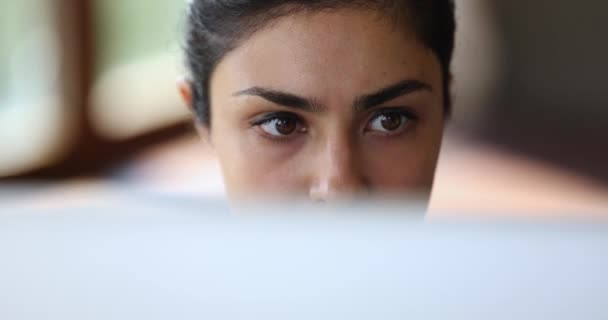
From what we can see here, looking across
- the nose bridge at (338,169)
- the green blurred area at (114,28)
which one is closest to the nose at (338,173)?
the nose bridge at (338,169)

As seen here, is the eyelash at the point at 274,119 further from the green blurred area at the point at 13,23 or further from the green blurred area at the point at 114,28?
the green blurred area at the point at 13,23

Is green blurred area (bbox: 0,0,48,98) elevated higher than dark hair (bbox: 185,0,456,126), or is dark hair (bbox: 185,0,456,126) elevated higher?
green blurred area (bbox: 0,0,48,98)

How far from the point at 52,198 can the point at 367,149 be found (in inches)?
7.9

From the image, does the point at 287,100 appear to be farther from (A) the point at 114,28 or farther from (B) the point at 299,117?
(A) the point at 114,28

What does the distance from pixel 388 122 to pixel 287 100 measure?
64 mm

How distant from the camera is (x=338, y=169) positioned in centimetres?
42

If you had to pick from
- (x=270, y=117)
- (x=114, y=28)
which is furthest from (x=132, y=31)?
(x=270, y=117)

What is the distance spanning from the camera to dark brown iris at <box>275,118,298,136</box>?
1.40ft

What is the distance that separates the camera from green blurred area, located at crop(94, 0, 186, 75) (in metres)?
0.46

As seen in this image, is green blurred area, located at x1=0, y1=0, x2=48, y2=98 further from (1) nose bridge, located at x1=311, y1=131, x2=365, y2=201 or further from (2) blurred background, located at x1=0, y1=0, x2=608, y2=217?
(1) nose bridge, located at x1=311, y1=131, x2=365, y2=201

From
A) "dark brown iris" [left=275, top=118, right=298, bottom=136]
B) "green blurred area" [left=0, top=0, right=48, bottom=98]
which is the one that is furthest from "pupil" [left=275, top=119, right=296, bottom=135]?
"green blurred area" [left=0, top=0, right=48, bottom=98]

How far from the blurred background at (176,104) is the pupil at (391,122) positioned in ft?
0.17

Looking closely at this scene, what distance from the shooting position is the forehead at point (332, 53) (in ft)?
1.32

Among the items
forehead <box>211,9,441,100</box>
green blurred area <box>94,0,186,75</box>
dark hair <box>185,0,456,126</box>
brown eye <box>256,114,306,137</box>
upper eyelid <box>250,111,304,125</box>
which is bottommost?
brown eye <box>256,114,306,137</box>
